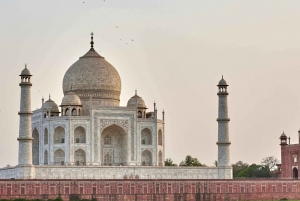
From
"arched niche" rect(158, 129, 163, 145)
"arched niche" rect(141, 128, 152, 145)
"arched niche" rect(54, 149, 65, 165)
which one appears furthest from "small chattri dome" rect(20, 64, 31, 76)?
"arched niche" rect(158, 129, 163, 145)

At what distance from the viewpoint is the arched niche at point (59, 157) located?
52.4 meters

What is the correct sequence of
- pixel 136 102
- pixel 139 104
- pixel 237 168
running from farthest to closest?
pixel 237 168 < pixel 139 104 < pixel 136 102

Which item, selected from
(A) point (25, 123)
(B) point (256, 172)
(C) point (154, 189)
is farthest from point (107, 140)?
(B) point (256, 172)

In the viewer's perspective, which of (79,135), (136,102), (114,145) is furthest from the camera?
(136,102)

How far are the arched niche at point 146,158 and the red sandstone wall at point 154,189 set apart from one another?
4140mm

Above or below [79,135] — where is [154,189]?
below

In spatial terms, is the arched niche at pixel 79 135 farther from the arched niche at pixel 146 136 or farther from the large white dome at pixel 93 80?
the arched niche at pixel 146 136

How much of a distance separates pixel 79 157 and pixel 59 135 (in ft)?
5.77

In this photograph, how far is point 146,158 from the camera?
54.2 m

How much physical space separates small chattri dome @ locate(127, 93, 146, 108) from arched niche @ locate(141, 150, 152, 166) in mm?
2753

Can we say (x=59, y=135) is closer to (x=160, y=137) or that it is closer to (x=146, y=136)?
(x=146, y=136)

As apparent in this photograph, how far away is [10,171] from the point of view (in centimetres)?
5028

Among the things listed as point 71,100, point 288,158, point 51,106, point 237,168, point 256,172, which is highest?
point 71,100

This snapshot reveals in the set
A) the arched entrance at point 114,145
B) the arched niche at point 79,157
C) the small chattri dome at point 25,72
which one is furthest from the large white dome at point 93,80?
the small chattri dome at point 25,72
